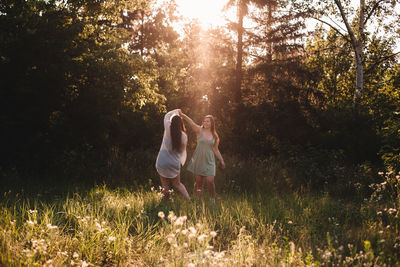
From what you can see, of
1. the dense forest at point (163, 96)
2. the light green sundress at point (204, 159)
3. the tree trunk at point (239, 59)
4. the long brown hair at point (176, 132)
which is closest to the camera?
the long brown hair at point (176, 132)

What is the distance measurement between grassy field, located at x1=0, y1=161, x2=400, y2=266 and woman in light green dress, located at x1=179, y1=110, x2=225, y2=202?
1728 millimetres

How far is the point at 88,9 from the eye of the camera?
12.3 meters

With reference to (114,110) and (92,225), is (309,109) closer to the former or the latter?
(114,110)

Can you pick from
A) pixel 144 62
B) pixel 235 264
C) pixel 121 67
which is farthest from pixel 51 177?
pixel 235 264

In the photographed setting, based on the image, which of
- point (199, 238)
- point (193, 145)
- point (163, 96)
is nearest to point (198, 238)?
point (199, 238)

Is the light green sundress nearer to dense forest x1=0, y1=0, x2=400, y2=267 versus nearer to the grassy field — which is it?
dense forest x1=0, y1=0, x2=400, y2=267

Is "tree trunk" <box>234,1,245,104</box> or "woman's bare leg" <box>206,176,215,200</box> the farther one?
"tree trunk" <box>234,1,245,104</box>

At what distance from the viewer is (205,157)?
748cm

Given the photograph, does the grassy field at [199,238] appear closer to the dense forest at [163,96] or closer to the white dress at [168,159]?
the white dress at [168,159]

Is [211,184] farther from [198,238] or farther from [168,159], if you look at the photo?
[198,238]

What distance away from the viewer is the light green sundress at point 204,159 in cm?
743

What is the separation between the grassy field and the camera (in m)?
3.11

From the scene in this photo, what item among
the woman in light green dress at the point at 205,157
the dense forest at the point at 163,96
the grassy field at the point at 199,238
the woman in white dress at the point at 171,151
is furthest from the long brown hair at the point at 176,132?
the dense forest at the point at 163,96

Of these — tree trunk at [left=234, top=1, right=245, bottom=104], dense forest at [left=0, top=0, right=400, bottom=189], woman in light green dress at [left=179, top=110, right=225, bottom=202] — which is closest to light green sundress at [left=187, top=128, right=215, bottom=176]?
woman in light green dress at [left=179, top=110, right=225, bottom=202]
